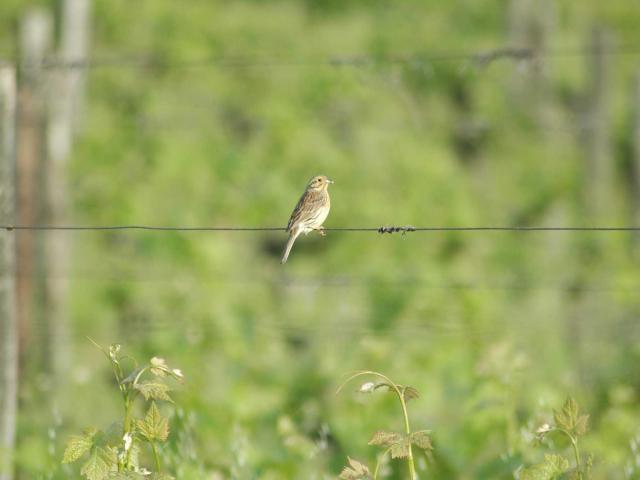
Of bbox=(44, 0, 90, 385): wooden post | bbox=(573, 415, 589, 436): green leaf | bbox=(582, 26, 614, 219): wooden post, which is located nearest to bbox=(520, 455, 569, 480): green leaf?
bbox=(573, 415, 589, 436): green leaf

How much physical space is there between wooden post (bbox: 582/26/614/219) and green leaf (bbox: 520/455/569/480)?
1169 centimetres

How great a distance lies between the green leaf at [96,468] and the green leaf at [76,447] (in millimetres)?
41

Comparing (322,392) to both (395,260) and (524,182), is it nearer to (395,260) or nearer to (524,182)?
(395,260)

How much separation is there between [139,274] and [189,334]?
137 inches

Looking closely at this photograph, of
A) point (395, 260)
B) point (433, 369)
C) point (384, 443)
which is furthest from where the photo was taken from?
point (395, 260)

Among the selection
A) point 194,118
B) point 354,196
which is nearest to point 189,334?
point 354,196

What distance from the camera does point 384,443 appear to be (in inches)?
193

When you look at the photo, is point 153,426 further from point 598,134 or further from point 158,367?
point 598,134

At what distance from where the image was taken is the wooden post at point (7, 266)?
9.61 meters

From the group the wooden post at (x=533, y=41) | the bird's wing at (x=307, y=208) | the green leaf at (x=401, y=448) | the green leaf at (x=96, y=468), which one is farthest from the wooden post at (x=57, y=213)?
the wooden post at (x=533, y=41)

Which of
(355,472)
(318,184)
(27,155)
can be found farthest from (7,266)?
(355,472)

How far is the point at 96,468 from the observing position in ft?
15.8

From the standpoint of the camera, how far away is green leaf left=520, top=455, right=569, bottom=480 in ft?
16.0

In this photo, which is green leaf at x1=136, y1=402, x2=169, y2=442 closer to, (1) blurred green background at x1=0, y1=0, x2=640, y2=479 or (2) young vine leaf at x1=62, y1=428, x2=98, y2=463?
(2) young vine leaf at x1=62, y1=428, x2=98, y2=463
